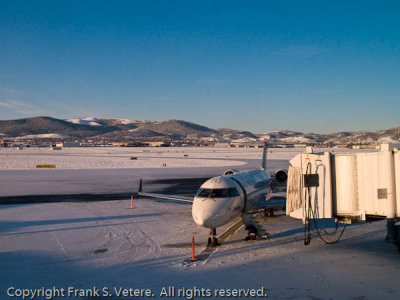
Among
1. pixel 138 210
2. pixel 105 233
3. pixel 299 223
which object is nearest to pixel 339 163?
pixel 299 223

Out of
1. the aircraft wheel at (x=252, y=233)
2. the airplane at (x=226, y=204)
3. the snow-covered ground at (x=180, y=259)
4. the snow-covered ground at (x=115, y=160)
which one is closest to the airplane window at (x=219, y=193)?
the airplane at (x=226, y=204)

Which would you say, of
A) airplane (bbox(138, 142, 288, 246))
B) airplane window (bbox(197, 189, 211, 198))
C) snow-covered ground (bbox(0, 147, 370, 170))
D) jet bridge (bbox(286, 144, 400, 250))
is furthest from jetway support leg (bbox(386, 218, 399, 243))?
snow-covered ground (bbox(0, 147, 370, 170))

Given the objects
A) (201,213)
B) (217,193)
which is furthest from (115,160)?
(201,213)

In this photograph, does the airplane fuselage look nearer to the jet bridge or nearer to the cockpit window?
the cockpit window

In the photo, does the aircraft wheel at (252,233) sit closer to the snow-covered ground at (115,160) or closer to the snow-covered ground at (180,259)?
the snow-covered ground at (180,259)

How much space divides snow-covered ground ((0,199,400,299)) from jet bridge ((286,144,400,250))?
5.62ft

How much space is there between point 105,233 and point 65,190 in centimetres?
1766

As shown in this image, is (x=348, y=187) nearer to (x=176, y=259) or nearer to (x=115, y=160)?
(x=176, y=259)

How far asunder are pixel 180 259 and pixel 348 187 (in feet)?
23.0

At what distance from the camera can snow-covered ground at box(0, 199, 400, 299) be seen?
34.2 feet

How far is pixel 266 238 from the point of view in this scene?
15.9m

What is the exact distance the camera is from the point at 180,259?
42.4ft

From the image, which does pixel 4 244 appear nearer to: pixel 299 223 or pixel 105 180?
pixel 299 223

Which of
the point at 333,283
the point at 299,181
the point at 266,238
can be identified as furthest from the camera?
the point at 266,238
